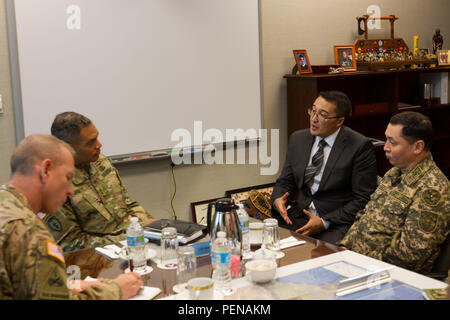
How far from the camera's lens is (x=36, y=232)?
131cm

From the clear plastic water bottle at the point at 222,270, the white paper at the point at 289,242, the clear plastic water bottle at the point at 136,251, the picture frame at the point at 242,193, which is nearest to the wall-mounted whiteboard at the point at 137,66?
the picture frame at the point at 242,193

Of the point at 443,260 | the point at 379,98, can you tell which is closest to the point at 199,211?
the point at 379,98

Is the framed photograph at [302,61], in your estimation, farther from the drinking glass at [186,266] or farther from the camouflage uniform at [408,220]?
the drinking glass at [186,266]

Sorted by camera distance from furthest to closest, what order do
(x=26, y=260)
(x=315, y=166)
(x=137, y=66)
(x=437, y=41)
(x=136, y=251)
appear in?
(x=437, y=41) < (x=137, y=66) < (x=315, y=166) < (x=136, y=251) < (x=26, y=260)

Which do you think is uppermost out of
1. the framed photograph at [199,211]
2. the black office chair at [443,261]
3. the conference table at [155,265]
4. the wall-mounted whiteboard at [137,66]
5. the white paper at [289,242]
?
the wall-mounted whiteboard at [137,66]

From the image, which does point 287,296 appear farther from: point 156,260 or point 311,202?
point 311,202

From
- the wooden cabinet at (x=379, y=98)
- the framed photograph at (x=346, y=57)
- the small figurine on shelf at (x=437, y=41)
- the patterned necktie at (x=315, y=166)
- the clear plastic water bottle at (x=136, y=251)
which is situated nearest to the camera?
the clear plastic water bottle at (x=136, y=251)

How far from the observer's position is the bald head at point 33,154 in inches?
56.8

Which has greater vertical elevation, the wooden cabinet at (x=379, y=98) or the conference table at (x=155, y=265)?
the wooden cabinet at (x=379, y=98)

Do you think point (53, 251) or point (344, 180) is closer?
point (53, 251)

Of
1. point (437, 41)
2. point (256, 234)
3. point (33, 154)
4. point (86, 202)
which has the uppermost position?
point (437, 41)

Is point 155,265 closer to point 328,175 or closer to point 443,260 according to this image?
point 443,260

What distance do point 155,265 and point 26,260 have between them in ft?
2.24

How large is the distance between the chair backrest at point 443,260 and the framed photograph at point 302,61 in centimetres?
242
